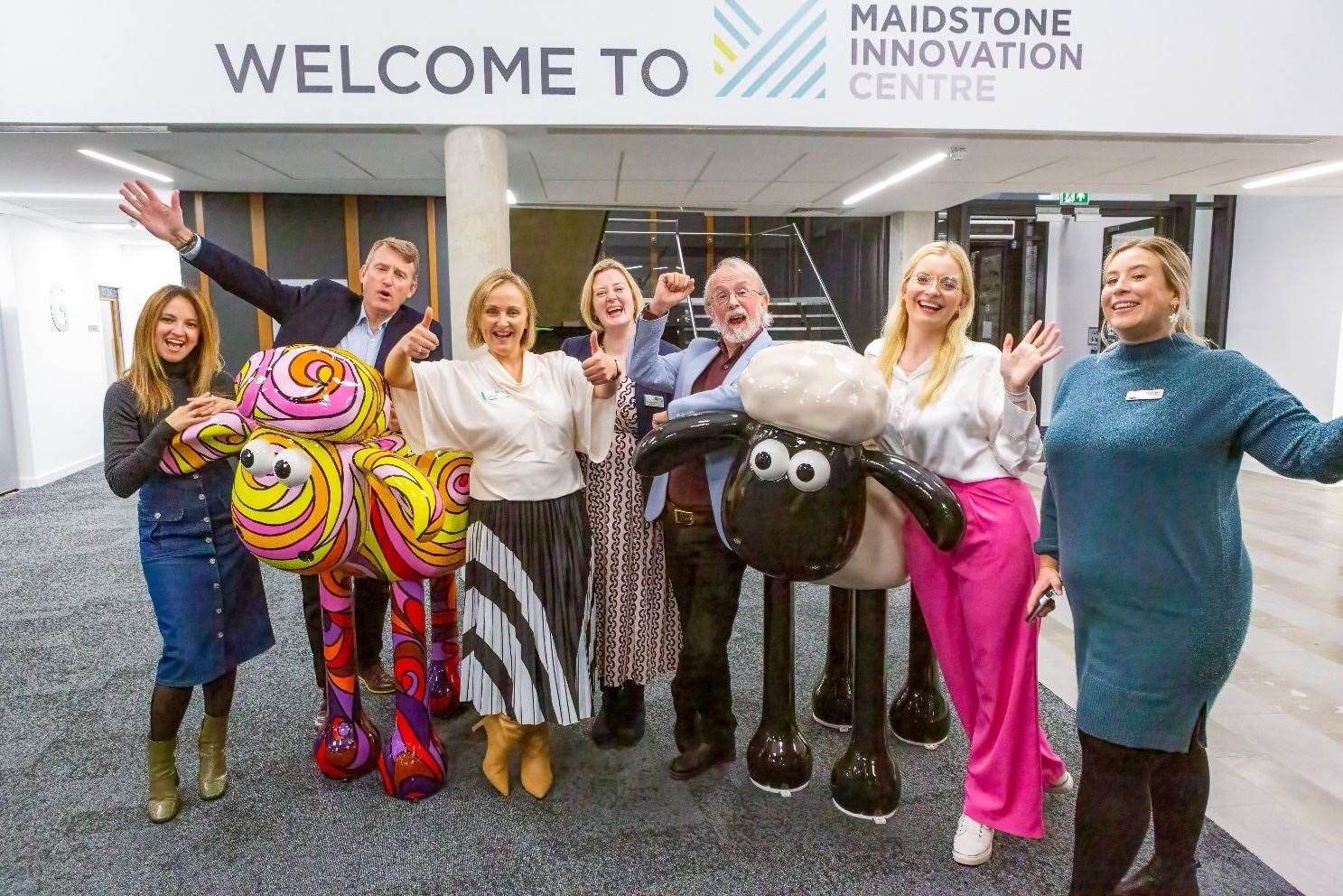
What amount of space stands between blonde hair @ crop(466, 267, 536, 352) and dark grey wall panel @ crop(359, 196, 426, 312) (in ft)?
15.7

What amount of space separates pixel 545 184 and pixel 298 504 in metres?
4.89

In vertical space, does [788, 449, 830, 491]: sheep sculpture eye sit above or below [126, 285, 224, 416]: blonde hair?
below

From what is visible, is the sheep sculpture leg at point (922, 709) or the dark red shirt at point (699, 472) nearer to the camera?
the dark red shirt at point (699, 472)

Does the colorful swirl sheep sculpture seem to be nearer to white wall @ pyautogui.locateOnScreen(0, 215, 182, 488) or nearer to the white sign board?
the white sign board

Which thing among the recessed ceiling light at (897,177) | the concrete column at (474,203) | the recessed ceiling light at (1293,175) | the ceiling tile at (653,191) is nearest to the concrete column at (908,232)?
the recessed ceiling light at (897,177)

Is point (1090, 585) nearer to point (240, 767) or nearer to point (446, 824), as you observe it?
point (446, 824)

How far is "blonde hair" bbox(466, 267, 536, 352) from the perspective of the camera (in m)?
2.21

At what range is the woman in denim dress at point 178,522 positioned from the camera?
6.98 feet

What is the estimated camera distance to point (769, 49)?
13.7ft

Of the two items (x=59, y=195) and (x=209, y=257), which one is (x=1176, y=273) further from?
(x=59, y=195)

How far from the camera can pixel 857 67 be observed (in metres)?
4.24

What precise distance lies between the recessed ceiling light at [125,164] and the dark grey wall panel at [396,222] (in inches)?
55.0

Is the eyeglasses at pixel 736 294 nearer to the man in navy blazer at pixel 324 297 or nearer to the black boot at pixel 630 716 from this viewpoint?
the man in navy blazer at pixel 324 297

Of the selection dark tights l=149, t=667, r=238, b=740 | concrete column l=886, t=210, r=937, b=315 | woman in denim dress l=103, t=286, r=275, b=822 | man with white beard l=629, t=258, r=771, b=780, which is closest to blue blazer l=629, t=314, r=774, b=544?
man with white beard l=629, t=258, r=771, b=780
